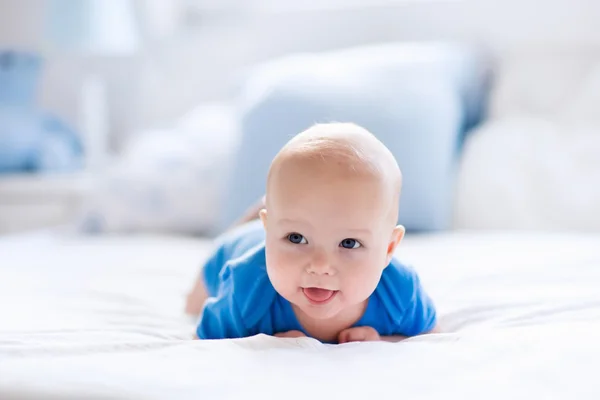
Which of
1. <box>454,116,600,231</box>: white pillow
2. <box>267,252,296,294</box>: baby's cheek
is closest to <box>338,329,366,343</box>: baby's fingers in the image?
<box>267,252,296,294</box>: baby's cheek

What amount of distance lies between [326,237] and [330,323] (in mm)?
149

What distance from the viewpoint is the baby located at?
2.74 ft

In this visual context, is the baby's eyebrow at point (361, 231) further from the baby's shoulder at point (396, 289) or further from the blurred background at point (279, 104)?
the blurred background at point (279, 104)

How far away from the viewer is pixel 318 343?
0.86 m

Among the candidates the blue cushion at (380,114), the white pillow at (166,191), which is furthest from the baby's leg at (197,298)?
the white pillow at (166,191)

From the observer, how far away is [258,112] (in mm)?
1663

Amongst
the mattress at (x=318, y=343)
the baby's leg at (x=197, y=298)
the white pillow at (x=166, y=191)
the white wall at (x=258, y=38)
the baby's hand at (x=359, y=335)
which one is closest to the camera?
the mattress at (x=318, y=343)

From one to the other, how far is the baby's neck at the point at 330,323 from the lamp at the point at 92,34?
154 centimetres

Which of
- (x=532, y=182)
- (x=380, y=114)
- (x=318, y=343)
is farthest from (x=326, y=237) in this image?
(x=532, y=182)

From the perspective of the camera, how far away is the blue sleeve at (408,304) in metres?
0.94

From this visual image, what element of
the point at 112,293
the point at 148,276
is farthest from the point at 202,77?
the point at 112,293

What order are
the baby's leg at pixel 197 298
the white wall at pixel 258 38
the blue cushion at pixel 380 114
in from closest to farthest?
the baby's leg at pixel 197 298 → the blue cushion at pixel 380 114 → the white wall at pixel 258 38

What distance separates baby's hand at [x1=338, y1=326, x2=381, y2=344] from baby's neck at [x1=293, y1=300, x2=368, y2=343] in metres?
0.01

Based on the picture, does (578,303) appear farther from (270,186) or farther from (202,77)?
(202,77)
